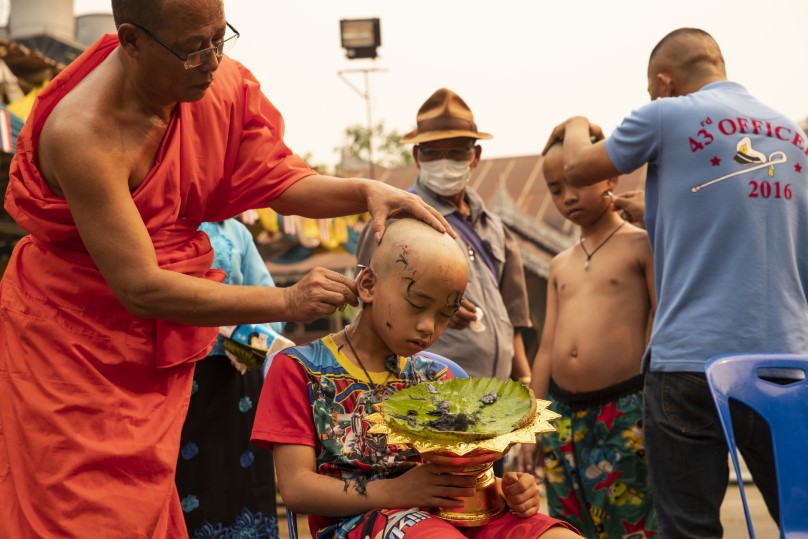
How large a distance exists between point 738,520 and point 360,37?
26.2 ft

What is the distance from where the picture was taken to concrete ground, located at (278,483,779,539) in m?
5.86

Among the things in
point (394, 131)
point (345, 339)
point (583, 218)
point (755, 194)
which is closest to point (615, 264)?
point (583, 218)

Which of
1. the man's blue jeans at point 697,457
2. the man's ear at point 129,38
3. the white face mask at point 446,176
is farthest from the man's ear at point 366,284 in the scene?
the white face mask at point 446,176

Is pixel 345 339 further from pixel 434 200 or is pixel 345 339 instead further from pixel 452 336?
pixel 434 200

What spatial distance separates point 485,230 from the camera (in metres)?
4.46

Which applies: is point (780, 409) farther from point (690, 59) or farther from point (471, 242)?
point (471, 242)

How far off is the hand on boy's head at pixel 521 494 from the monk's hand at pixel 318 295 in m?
0.57

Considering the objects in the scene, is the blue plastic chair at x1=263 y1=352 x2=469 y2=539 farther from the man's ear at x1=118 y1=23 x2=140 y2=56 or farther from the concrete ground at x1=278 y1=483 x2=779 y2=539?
the concrete ground at x1=278 y1=483 x2=779 y2=539

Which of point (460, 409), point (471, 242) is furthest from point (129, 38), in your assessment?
point (471, 242)

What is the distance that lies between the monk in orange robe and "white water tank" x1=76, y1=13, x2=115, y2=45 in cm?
1202

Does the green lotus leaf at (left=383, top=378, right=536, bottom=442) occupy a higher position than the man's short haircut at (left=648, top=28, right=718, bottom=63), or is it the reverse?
the man's short haircut at (left=648, top=28, right=718, bottom=63)

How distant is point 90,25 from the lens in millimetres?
13875

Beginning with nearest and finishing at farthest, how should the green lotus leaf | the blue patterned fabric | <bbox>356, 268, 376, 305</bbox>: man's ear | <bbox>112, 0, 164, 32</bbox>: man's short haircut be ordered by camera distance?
the green lotus leaf
<bbox>112, 0, 164, 32</bbox>: man's short haircut
<bbox>356, 268, 376, 305</bbox>: man's ear
the blue patterned fabric

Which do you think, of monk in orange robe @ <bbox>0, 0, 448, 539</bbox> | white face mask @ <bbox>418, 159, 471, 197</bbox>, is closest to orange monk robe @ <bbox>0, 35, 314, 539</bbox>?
monk in orange robe @ <bbox>0, 0, 448, 539</bbox>
